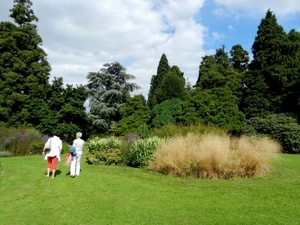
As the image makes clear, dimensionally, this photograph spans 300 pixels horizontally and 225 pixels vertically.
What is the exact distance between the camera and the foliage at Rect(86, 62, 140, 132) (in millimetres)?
25016

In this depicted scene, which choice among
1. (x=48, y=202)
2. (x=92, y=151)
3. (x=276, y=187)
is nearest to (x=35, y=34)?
(x=92, y=151)

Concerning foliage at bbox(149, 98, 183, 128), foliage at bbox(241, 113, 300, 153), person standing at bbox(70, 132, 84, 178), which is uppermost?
foliage at bbox(149, 98, 183, 128)

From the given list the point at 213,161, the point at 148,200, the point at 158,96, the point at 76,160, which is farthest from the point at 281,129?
the point at 148,200

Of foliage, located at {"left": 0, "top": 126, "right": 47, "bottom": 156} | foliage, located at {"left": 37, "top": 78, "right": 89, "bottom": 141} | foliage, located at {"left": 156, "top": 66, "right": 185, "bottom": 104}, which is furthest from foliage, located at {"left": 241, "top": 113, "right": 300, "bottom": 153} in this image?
foliage, located at {"left": 0, "top": 126, "right": 47, "bottom": 156}

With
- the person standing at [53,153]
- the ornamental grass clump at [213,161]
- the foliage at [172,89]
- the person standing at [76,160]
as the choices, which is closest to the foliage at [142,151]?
Result: the ornamental grass clump at [213,161]

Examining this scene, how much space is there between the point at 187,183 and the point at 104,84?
2074 cm

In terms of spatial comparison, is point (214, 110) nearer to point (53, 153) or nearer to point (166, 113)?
point (166, 113)

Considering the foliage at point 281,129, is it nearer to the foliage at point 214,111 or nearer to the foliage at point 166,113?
the foliage at point 214,111

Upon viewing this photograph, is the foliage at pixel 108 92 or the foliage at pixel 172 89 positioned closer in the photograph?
the foliage at pixel 172 89

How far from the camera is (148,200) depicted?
17.9 feet

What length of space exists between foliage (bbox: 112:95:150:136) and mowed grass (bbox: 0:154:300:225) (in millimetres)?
12071

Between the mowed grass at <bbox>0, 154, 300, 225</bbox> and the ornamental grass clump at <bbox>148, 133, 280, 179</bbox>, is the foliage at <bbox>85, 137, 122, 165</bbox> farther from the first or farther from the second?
the ornamental grass clump at <bbox>148, 133, 280, 179</bbox>

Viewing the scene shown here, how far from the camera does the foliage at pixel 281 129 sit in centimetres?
1459

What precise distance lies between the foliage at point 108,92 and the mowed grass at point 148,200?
17.1 m
